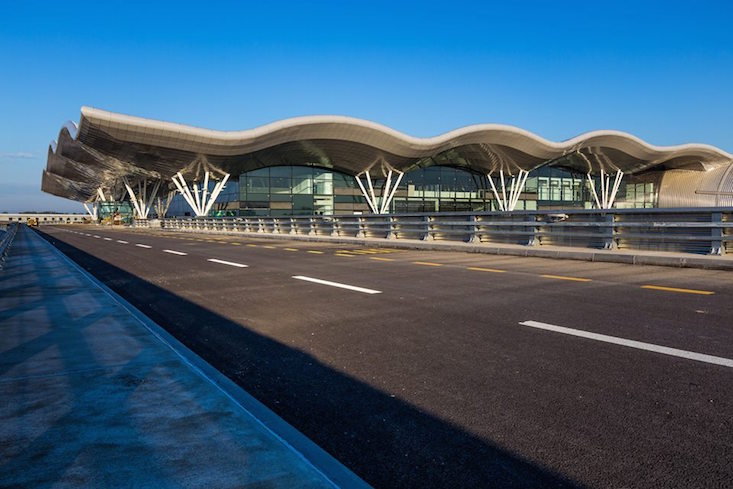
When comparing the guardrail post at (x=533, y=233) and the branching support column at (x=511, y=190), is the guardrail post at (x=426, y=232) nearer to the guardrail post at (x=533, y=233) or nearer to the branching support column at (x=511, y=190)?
the guardrail post at (x=533, y=233)

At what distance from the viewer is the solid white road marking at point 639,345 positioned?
404 cm

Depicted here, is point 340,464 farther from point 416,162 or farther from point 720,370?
point 416,162

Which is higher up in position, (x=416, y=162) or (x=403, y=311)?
(x=416, y=162)

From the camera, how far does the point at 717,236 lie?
36.5 feet

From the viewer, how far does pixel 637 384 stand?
140 inches

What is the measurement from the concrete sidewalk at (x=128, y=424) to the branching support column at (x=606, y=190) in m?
78.2

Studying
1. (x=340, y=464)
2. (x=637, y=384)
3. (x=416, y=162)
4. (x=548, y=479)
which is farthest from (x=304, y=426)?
(x=416, y=162)

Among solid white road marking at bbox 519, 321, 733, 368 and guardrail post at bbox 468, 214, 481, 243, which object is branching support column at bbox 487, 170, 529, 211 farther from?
solid white road marking at bbox 519, 321, 733, 368

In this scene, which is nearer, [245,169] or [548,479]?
[548,479]

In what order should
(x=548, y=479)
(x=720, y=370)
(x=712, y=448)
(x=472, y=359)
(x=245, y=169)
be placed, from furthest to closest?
(x=245, y=169), (x=472, y=359), (x=720, y=370), (x=712, y=448), (x=548, y=479)

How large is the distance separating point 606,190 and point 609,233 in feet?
222

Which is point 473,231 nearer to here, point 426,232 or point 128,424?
point 426,232

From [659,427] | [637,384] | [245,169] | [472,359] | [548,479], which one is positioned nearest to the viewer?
[548,479]

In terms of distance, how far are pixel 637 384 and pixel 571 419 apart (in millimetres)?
925
